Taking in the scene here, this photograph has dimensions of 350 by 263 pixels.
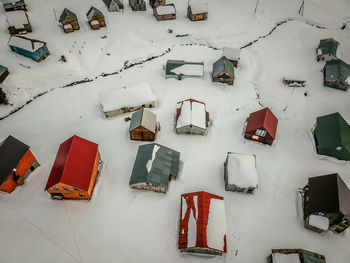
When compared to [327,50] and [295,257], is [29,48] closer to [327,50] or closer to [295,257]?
[295,257]

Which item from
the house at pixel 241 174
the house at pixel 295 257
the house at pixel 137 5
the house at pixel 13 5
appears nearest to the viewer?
the house at pixel 295 257

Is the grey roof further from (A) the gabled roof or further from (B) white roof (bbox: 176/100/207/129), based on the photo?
(A) the gabled roof

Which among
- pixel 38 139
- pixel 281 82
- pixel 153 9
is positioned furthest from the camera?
pixel 153 9

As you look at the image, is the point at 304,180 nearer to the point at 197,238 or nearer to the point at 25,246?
the point at 197,238

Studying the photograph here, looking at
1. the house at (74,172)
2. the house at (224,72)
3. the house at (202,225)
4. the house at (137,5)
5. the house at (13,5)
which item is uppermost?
the house at (13,5)

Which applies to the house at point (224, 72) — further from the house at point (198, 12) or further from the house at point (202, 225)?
the house at point (202, 225)

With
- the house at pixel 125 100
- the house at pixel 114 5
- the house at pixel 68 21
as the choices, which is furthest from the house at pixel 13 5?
the house at pixel 125 100

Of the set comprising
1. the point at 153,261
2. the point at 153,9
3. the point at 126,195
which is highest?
the point at 153,9

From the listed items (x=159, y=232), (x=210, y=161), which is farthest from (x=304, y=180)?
(x=159, y=232)
